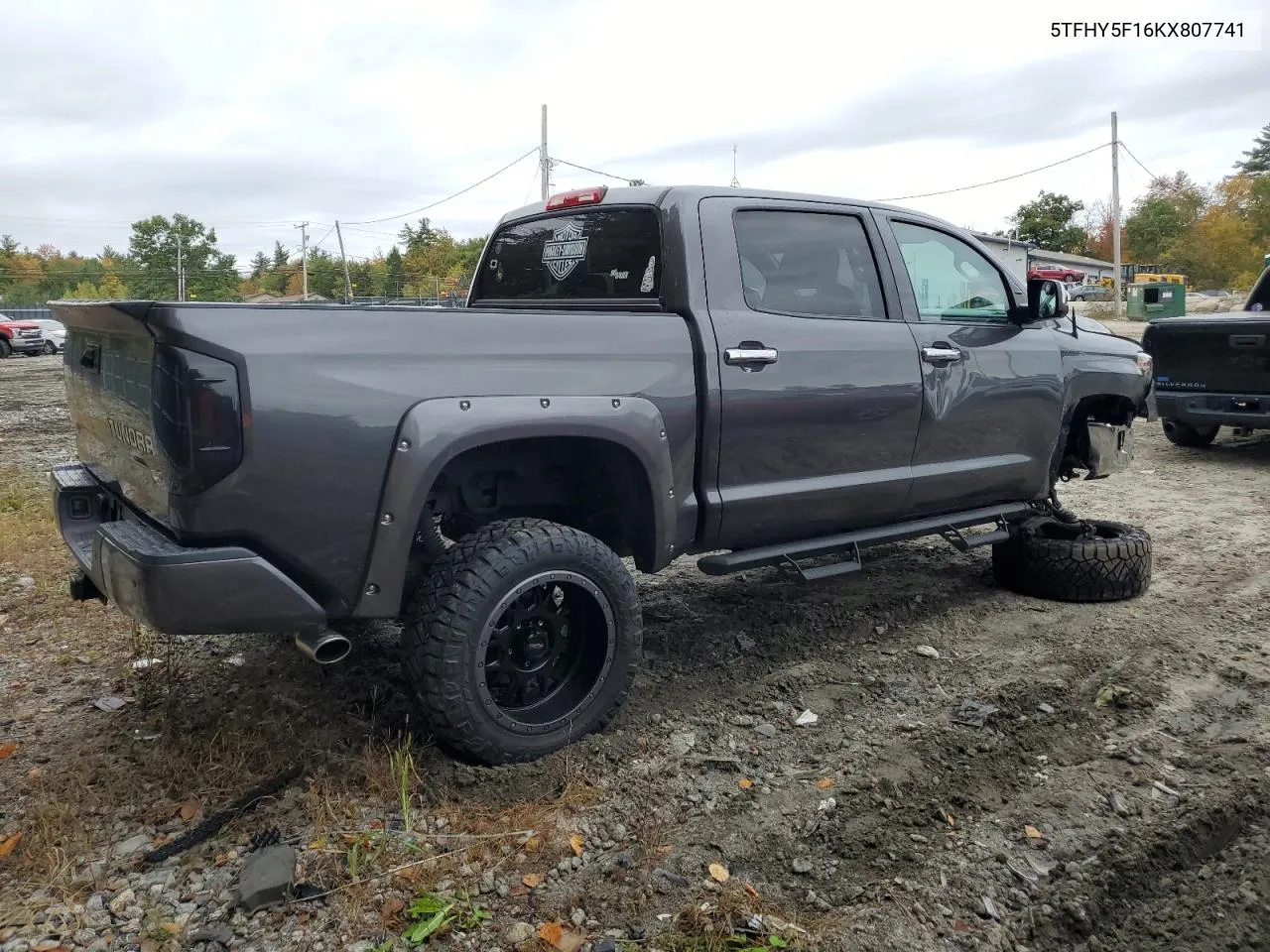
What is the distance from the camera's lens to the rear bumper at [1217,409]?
27.5ft

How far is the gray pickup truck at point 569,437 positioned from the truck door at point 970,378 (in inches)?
0.6

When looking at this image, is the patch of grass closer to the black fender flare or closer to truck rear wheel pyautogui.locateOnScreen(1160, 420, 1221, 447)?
the black fender flare

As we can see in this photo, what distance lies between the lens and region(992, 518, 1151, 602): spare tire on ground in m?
4.86

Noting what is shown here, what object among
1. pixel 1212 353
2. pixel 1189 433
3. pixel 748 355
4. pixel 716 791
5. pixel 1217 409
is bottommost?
pixel 716 791

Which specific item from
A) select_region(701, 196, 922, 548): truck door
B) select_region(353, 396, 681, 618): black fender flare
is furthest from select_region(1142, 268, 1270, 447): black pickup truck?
select_region(353, 396, 681, 618): black fender flare

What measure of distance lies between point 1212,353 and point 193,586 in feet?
28.7

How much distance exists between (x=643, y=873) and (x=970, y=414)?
2711 mm

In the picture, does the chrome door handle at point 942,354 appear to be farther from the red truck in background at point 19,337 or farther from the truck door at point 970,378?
the red truck in background at point 19,337

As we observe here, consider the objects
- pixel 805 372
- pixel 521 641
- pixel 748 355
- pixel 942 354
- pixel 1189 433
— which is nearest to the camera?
pixel 521 641

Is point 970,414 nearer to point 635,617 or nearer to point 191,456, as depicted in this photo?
point 635,617

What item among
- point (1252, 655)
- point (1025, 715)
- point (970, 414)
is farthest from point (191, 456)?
point (1252, 655)

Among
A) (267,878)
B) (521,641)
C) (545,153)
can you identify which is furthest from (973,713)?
(545,153)

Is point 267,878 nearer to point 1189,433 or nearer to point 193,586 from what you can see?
point 193,586

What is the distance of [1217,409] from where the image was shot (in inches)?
340
